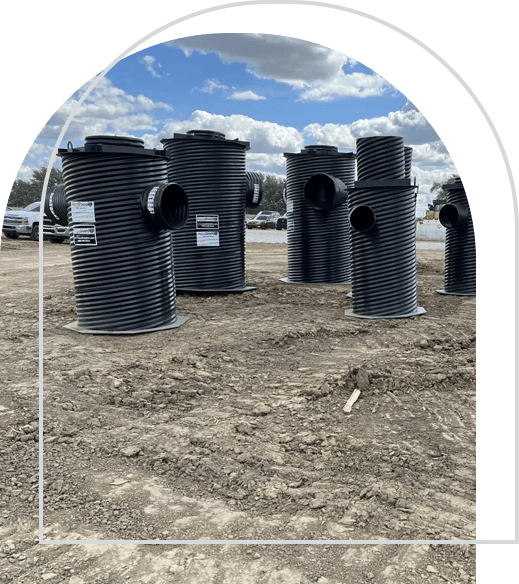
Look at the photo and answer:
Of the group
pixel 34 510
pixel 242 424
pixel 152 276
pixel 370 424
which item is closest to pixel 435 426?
pixel 370 424

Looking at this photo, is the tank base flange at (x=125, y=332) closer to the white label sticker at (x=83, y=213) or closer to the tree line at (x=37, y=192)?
the white label sticker at (x=83, y=213)

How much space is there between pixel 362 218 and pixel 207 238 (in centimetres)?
291

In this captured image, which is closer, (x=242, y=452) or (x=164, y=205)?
(x=242, y=452)

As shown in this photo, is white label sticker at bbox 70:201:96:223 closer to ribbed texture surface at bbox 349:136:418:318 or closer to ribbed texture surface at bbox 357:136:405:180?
ribbed texture surface at bbox 349:136:418:318

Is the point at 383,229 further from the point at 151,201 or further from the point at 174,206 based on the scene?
the point at 151,201

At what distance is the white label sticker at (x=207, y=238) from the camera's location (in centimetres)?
962

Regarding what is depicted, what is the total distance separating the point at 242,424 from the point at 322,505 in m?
1.31

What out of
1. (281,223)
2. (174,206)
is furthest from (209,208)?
(281,223)

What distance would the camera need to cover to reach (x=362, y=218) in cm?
802

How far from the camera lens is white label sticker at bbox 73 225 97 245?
6910 mm

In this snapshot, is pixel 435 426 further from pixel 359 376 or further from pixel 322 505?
pixel 322 505

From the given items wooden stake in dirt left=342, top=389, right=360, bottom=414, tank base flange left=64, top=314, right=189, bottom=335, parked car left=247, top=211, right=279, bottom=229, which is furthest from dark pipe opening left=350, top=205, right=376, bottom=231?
parked car left=247, top=211, right=279, bottom=229

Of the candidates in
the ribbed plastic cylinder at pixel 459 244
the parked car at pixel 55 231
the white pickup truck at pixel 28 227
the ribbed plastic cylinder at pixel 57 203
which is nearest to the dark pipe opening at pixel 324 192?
the ribbed plastic cylinder at pixel 459 244

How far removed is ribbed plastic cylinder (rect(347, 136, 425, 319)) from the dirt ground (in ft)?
2.38
